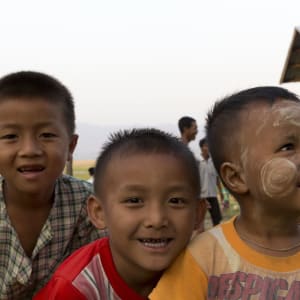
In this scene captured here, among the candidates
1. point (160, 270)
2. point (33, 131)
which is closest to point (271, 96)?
point (160, 270)

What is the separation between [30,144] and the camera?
2158 millimetres

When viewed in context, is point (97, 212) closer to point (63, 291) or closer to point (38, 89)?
point (63, 291)

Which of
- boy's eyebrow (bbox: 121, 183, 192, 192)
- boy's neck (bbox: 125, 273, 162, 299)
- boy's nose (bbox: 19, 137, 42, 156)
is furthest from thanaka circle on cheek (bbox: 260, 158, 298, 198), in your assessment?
boy's nose (bbox: 19, 137, 42, 156)

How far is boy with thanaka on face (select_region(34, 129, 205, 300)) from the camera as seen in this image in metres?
1.63

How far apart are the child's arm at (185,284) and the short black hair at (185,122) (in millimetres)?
5539

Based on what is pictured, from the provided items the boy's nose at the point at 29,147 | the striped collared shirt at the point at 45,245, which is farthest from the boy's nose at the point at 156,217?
the striped collared shirt at the point at 45,245

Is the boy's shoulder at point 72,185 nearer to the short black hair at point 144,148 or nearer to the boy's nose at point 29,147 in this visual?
the boy's nose at point 29,147

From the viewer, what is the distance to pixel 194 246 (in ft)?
5.18

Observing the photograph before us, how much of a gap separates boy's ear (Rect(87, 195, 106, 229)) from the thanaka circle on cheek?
2.17 feet

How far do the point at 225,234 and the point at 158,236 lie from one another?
22cm

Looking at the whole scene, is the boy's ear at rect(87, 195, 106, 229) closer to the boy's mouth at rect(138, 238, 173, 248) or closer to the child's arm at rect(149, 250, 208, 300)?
the boy's mouth at rect(138, 238, 173, 248)

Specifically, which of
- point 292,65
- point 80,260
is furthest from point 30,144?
point 292,65

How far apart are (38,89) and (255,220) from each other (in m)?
1.26

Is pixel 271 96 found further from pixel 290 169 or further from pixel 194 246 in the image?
pixel 194 246
